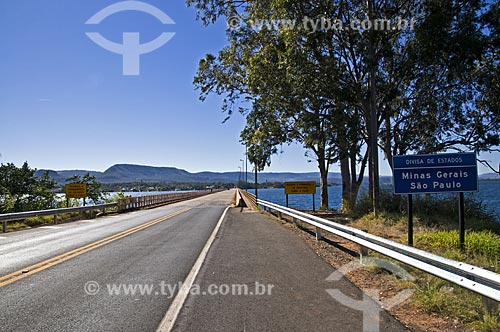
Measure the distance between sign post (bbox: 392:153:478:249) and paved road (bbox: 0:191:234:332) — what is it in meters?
5.33

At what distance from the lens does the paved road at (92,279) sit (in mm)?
5477

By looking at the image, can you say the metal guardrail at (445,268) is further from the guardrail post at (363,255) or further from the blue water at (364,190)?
the blue water at (364,190)

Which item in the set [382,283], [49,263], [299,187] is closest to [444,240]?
[382,283]

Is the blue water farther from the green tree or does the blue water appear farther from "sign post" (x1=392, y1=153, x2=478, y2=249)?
the green tree

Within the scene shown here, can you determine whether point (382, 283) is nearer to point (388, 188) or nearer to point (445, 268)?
point (445, 268)

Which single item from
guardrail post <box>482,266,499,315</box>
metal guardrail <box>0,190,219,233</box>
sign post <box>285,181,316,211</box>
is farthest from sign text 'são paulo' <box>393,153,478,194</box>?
sign post <box>285,181,316,211</box>

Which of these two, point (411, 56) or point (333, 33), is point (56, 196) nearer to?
point (333, 33)

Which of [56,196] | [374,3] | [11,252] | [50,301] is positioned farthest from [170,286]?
[56,196]

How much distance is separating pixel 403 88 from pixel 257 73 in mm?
7558

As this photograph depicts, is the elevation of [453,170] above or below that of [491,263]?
above

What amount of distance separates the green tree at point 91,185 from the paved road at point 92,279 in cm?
3447

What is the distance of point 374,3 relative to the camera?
19.5m

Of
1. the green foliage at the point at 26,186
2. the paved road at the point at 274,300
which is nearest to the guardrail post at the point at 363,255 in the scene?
the paved road at the point at 274,300

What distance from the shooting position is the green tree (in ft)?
153
